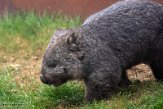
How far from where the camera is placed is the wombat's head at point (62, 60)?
24.2ft

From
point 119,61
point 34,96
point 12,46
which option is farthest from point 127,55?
point 12,46

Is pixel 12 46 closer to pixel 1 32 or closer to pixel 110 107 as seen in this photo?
pixel 1 32

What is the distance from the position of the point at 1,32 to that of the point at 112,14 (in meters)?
3.66

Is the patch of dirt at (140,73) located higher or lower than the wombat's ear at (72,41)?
lower

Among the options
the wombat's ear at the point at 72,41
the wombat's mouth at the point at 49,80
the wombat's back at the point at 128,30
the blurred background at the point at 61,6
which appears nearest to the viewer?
the wombat's mouth at the point at 49,80

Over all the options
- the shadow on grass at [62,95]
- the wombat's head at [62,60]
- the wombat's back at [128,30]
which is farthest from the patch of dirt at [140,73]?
the wombat's head at [62,60]

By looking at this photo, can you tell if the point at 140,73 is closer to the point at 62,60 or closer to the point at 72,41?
the point at 72,41

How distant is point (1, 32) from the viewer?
35.8 feet

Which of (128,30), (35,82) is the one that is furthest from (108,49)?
(35,82)

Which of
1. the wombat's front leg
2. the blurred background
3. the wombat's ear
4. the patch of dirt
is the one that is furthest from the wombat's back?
the blurred background

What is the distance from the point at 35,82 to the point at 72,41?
53.1 inches

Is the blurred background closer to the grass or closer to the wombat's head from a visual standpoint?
the grass

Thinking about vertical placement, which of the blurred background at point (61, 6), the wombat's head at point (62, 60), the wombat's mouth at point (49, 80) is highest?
the blurred background at point (61, 6)

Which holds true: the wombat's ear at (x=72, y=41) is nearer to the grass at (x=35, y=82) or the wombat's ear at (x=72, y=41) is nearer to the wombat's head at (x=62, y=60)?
the wombat's head at (x=62, y=60)
